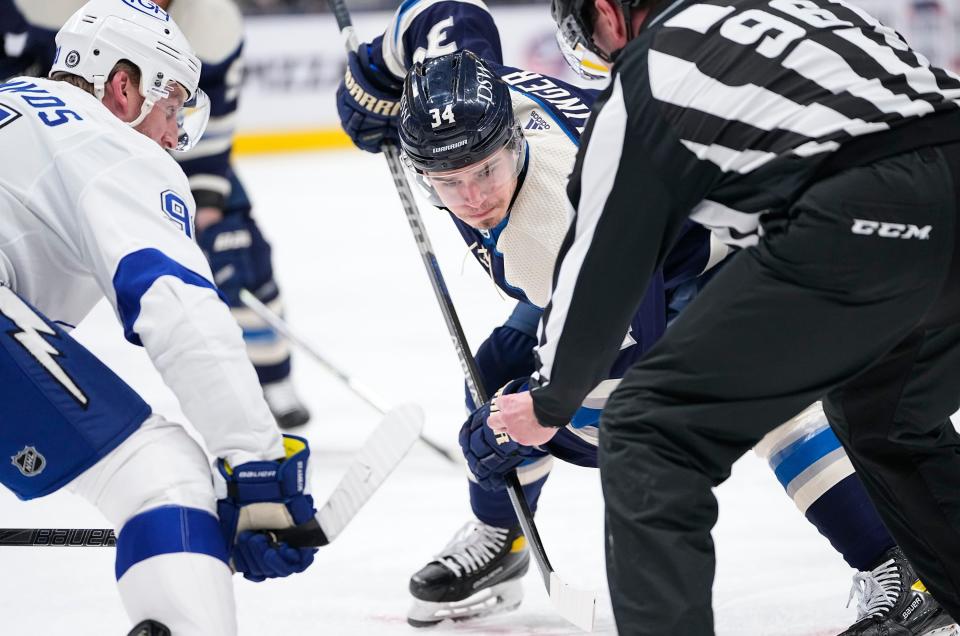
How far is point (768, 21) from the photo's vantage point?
139cm

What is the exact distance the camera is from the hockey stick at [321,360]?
3156 mm

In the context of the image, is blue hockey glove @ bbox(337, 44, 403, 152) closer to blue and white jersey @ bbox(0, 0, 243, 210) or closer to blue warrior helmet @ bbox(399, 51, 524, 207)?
blue warrior helmet @ bbox(399, 51, 524, 207)

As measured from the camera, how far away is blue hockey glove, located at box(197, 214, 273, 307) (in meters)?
3.77

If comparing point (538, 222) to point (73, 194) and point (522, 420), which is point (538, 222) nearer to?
point (522, 420)

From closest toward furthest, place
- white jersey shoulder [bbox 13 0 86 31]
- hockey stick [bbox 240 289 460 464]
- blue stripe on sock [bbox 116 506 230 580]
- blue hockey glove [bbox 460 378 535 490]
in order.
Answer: blue stripe on sock [bbox 116 506 230 580], blue hockey glove [bbox 460 378 535 490], hockey stick [bbox 240 289 460 464], white jersey shoulder [bbox 13 0 86 31]

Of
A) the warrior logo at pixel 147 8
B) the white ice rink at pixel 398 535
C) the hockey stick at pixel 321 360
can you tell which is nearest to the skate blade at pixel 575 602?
the white ice rink at pixel 398 535

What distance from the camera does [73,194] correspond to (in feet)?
5.08

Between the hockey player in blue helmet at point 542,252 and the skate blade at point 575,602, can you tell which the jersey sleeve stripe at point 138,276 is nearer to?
the hockey player in blue helmet at point 542,252

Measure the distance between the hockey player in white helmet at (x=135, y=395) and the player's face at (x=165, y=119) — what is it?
0.27 m

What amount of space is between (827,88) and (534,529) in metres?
0.98

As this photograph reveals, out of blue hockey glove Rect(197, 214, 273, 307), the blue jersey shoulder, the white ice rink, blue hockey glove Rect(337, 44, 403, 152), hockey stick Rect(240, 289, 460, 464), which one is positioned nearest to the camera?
the white ice rink

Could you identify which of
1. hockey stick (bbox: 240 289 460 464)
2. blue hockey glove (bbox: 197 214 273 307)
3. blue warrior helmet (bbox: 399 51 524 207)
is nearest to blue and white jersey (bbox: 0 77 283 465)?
blue warrior helmet (bbox: 399 51 524 207)

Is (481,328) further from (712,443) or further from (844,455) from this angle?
(712,443)

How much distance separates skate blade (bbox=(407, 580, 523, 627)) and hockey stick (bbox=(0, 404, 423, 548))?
70 centimetres
